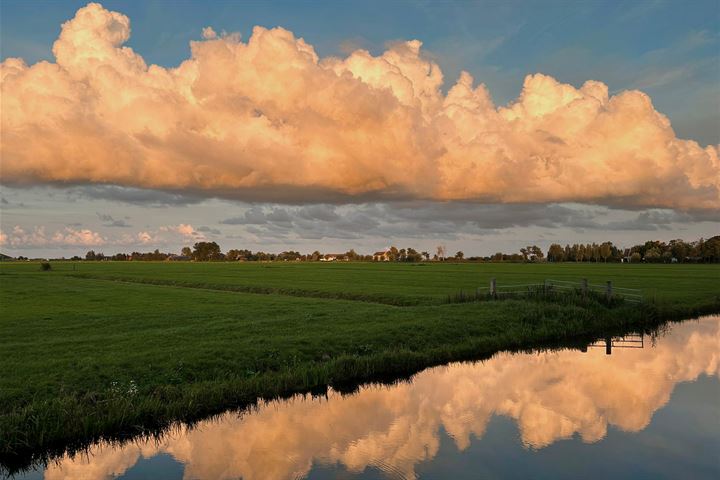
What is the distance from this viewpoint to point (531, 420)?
19109mm

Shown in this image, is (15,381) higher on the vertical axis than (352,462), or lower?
higher

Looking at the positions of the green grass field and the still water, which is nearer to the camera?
the still water

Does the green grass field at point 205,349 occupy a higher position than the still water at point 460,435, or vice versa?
the green grass field at point 205,349

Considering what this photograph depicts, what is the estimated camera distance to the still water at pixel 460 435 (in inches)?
588

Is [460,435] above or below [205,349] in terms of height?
below

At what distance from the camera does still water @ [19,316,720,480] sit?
49.0 ft

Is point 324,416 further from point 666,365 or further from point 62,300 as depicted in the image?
point 62,300

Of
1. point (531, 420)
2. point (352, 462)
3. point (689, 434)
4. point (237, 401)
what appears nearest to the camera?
point (352, 462)

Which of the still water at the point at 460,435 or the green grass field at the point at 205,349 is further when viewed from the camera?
the green grass field at the point at 205,349

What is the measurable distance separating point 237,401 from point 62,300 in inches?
1595

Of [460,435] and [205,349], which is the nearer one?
[460,435]

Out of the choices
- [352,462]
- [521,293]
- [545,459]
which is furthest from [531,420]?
[521,293]

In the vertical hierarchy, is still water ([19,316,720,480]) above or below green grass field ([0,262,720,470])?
below

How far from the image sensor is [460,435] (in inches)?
696
